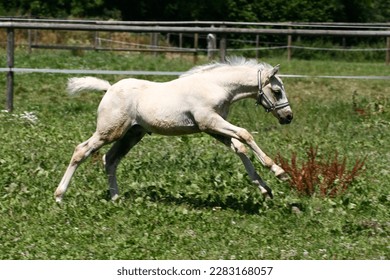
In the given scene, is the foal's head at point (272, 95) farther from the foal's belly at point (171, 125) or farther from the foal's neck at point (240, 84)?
the foal's belly at point (171, 125)

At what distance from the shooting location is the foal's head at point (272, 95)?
8.86m

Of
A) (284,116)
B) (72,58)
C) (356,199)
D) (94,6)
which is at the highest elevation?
(284,116)

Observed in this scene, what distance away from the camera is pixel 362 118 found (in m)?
14.5

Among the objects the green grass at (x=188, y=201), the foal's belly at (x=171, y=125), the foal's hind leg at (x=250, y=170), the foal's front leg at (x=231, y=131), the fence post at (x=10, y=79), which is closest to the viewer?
the green grass at (x=188, y=201)

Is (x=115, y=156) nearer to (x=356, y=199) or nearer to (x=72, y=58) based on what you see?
(x=356, y=199)

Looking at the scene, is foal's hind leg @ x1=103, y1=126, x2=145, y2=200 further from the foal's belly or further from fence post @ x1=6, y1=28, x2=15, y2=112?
fence post @ x1=6, y1=28, x2=15, y2=112

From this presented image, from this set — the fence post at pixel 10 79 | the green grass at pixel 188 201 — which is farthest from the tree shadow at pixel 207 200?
the fence post at pixel 10 79

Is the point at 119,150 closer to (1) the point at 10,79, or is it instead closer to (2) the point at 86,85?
(2) the point at 86,85

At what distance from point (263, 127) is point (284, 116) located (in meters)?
4.57

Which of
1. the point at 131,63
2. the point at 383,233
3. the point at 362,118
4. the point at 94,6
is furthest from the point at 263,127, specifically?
→ the point at 94,6

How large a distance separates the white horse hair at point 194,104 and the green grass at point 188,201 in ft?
1.46

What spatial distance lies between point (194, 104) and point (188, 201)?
91 centimetres

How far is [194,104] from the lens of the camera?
8.73m

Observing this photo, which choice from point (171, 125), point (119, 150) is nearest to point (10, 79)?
point (119, 150)
